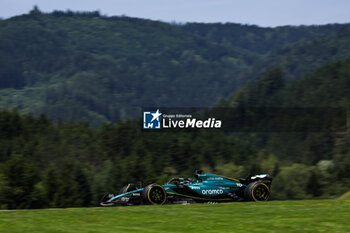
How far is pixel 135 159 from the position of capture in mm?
64500

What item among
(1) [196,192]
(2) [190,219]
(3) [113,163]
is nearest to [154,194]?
(1) [196,192]

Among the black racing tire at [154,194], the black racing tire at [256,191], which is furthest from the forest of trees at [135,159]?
the black racing tire at [256,191]

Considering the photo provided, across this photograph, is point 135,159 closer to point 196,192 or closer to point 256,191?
point 196,192

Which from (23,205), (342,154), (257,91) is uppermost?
(257,91)

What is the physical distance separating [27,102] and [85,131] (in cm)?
11559

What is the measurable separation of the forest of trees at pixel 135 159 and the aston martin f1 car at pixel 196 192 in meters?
32.1

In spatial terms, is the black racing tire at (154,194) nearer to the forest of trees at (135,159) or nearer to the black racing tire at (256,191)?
the black racing tire at (256,191)

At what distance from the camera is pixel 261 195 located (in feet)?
59.8

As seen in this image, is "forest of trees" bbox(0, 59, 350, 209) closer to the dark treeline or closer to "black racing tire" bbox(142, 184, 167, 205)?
the dark treeline

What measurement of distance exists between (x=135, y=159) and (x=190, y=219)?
52428 mm

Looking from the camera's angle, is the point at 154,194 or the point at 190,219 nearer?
the point at 190,219

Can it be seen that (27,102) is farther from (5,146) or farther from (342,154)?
(342,154)

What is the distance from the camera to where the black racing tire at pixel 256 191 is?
1798 cm

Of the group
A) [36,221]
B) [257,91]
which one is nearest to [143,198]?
[36,221]
